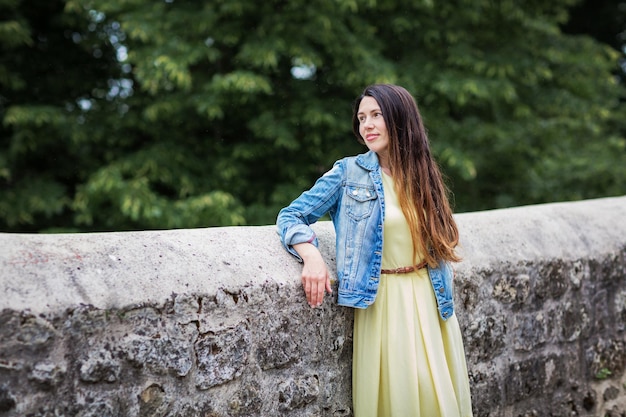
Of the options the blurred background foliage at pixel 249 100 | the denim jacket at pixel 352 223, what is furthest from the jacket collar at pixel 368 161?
the blurred background foliage at pixel 249 100

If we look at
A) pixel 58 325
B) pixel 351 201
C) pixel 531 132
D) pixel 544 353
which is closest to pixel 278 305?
pixel 351 201

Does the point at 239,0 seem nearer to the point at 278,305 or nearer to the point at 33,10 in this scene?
the point at 33,10

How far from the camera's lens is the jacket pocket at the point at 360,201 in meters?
2.07

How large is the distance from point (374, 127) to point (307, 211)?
15.2 inches

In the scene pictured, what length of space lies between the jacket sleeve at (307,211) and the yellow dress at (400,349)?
7.4 inches

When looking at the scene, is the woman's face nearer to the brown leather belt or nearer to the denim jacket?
the denim jacket

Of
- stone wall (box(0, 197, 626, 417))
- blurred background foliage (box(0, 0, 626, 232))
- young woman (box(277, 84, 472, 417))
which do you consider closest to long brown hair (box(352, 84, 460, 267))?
young woman (box(277, 84, 472, 417))

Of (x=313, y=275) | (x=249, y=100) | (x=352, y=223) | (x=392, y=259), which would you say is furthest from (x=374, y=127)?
(x=249, y=100)

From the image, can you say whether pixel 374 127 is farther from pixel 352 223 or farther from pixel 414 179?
pixel 352 223

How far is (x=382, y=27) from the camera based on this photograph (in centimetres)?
653

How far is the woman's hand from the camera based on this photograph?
6.56ft

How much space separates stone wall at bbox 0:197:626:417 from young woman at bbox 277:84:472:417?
0.11 m

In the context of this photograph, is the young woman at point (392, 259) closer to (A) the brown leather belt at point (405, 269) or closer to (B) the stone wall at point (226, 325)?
(A) the brown leather belt at point (405, 269)

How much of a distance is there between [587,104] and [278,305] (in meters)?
6.04
